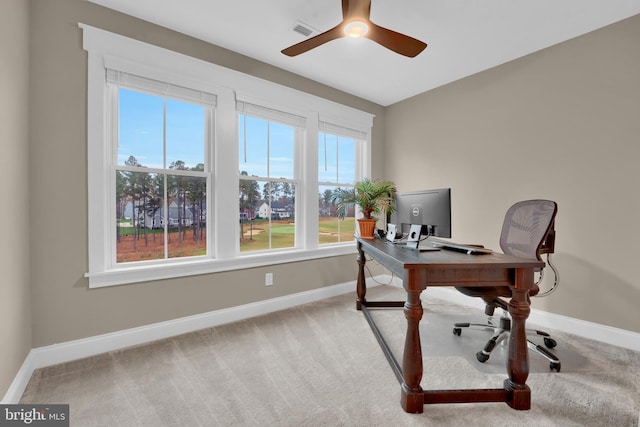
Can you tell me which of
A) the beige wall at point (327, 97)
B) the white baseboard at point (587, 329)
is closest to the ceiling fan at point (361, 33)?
the beige wall at point (327, 97)

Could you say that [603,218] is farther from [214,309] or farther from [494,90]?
[214,309]

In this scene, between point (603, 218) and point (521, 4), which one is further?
point (603, 218)

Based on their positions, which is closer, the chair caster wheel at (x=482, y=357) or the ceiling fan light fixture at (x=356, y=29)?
the ceiling fan light fixture at (x=356, y=29)

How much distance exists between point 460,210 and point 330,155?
1.80 m

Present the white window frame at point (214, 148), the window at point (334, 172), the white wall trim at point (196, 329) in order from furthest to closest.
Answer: the window at point (334, 172), the white window frame at point (214, 148), the white wall trim at point (196, 329)

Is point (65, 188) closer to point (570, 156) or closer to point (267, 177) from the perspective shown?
point (267, 177)

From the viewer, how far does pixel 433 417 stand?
154 centimetres

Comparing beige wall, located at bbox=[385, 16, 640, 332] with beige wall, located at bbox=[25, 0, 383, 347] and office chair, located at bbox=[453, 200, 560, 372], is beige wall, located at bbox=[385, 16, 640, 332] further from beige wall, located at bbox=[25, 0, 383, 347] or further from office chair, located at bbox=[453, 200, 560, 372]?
beige wall, located at bbox=[25, 0, 383, 347]

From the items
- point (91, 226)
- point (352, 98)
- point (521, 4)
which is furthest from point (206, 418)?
point (352, 98)

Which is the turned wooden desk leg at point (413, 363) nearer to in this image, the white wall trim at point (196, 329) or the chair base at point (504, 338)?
the chair base at point (504, 338)

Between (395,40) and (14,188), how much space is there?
2.53 metres

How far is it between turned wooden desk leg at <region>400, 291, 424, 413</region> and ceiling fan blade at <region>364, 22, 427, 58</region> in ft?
5.21

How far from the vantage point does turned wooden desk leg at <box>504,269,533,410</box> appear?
1.58m

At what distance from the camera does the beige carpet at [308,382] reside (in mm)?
1526
